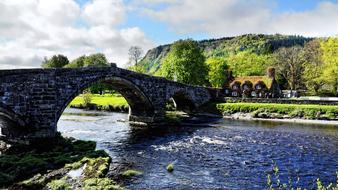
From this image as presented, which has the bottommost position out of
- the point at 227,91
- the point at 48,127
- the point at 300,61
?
the point at 48,127

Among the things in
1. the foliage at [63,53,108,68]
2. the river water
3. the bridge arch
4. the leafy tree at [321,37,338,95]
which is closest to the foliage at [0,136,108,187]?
the river water

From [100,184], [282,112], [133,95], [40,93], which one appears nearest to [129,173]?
[100,184]

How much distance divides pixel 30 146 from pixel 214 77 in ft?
271

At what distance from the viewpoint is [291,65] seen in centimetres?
11125

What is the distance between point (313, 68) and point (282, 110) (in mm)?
42382

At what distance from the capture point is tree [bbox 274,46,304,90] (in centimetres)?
11138

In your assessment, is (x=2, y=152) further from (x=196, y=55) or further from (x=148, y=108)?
(x=196, y=55)

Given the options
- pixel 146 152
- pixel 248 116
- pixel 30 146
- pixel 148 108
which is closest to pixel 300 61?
pixel 248 116

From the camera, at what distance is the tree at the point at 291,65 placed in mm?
111375

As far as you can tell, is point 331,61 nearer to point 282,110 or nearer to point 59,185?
point 282,110

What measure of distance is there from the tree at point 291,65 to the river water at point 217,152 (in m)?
54.5

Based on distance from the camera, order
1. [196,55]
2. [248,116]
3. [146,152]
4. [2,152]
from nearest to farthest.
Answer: [2,152]
[146,152]
[248,116]
[196,55]

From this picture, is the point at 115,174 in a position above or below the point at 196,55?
below

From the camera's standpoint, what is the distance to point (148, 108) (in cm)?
6594
